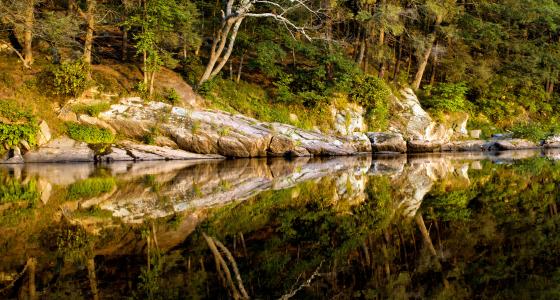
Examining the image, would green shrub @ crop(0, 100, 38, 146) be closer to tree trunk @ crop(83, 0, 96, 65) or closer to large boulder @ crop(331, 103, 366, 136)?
tree trunk @ crop(83, 0, 96, 65)

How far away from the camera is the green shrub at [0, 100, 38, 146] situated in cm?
1633

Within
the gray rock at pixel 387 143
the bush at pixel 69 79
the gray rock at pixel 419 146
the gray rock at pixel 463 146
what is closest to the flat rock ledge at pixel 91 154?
the bush at pixel 69 79

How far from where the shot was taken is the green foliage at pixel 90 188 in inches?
342

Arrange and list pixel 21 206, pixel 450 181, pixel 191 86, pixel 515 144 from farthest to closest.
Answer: pixel 515 144
pixel 191 86
pixel 450 181
pixel 21 206

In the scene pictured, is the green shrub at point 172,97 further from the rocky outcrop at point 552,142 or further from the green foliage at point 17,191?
the rocky outcrop at point 552,142

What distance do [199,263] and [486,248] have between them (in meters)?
3.17

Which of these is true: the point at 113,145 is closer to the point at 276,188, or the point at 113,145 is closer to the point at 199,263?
the point at 276,188

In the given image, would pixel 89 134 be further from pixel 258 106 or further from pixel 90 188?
pixel 90 188

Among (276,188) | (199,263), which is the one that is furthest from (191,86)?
(199,263)

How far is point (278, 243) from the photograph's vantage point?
5258mm

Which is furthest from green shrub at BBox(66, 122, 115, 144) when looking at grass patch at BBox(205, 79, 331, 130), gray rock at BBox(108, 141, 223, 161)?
grass patch at BBox(205, 79, 331, 130)

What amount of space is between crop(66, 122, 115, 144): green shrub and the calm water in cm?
862

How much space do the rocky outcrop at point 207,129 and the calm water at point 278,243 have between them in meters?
9.59

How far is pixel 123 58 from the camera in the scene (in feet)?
75.0
